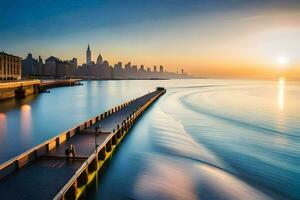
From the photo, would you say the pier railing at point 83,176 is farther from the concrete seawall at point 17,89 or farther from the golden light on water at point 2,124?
the concrete seawall at point 17,89

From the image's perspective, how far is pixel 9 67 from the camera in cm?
14238

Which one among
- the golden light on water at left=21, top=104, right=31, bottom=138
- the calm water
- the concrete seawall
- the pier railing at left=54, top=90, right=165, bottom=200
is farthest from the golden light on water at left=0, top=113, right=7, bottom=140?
the concrete seawall

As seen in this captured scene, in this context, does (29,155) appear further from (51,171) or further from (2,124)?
(2,124)

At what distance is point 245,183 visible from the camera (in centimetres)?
2605

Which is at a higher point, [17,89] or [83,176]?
[17,89]

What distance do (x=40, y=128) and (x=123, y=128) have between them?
21369mm

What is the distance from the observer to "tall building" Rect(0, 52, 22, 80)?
133150 mm

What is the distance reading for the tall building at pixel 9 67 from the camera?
133m

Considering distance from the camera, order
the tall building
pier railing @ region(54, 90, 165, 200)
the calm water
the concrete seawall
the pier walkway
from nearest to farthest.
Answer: the pier walkway
pier railing @ region(54, 90, 165, 200)
the calm water
the concrete seawall
the tall building

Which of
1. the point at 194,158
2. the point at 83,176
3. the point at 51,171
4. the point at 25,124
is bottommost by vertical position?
the point at 194,158

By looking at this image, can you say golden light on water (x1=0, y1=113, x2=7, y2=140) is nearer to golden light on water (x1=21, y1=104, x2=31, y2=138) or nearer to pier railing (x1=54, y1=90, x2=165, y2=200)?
golden light on water (x1=21, y1=104, x2=31, y2=138)

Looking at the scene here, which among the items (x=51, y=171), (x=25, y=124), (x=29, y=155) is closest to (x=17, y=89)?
(x=25, y=124)

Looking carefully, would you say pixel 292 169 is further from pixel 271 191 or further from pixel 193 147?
pixel 193 147

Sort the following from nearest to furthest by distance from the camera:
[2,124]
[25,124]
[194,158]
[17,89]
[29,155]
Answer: [29,155] < [194,158] < [2,124] < [25,124] < [17,89]
